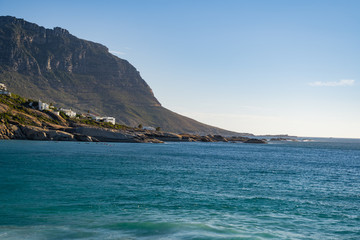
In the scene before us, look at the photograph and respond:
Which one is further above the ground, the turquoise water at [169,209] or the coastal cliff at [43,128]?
the coastal cliff at [43,128]

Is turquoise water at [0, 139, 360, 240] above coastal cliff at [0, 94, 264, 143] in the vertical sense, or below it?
below

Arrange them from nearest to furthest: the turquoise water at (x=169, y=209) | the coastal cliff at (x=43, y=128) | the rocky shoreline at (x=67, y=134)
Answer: the turquoise water at (x=169, y=209) < the rocky shoreline at (x=67, y=134) < the coastal cliff at (x=43, y=128)

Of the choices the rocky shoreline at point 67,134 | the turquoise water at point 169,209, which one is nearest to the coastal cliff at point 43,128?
the rocky shoreline at point 67,134

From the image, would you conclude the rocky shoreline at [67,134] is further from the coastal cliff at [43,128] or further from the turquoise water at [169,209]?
the turquoise water at [169,209]

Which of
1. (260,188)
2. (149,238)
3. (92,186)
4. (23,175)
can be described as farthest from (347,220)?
(23,175)

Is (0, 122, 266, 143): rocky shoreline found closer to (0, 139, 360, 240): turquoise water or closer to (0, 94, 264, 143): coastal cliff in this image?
(0, 94, 264, 143): coastal cliff

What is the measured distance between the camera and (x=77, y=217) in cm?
1912

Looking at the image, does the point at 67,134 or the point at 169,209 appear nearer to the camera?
the point at 169,209

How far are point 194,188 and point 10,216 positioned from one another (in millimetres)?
16500

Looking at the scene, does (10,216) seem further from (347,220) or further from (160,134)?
(160,134)

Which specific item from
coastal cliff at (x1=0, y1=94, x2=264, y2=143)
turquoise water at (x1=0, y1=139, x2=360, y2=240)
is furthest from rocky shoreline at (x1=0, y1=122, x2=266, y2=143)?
turquoise water at (x1=0, y1=139, x2=360, y2=240)

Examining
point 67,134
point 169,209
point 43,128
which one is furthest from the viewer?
point 67,134

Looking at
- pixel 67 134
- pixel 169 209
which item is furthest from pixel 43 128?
pixel 169 209

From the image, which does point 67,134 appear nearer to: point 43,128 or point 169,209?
point 43,128
